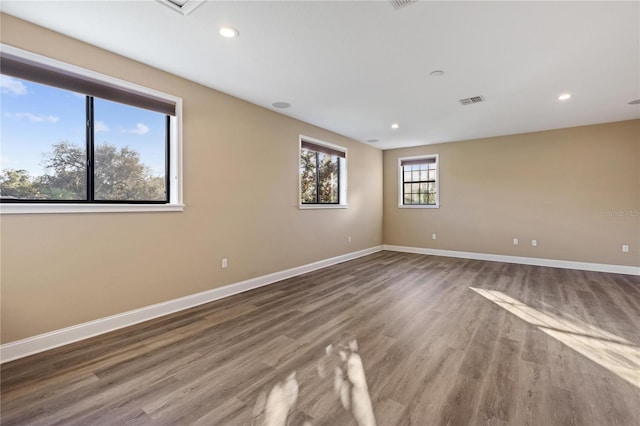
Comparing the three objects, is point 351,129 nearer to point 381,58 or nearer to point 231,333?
point 381,58

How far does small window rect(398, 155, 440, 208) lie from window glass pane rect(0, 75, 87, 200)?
6468mm

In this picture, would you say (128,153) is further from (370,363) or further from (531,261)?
(531,261)

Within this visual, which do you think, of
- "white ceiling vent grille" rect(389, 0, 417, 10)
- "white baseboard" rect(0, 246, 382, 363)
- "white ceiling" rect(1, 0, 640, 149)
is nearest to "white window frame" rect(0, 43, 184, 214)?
"white ceiling" rect(1, 0, 640, 149)

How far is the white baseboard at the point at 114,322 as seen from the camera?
7.60 ft

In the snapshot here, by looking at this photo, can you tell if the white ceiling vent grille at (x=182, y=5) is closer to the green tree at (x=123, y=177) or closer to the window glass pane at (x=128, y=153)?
the window glass pane at (x=128, y=153)

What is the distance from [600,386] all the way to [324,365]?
6.23 feet

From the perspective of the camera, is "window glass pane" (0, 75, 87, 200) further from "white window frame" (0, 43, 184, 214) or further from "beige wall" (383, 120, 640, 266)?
"beige wall" (383, 120, 640, 266)

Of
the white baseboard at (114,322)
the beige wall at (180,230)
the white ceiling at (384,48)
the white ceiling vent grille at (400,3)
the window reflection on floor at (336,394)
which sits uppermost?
the white ceiling at (384,48)

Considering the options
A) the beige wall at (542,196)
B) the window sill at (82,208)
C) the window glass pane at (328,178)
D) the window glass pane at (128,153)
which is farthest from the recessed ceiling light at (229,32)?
the beige wall at (542,196)

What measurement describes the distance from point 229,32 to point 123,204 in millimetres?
1938

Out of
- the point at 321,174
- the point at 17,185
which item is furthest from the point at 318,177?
the point at 17,185

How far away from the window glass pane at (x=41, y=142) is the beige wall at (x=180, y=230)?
28 cm

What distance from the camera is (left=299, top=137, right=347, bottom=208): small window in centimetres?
537

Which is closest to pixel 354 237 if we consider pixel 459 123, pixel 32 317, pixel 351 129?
pixel 351 129
